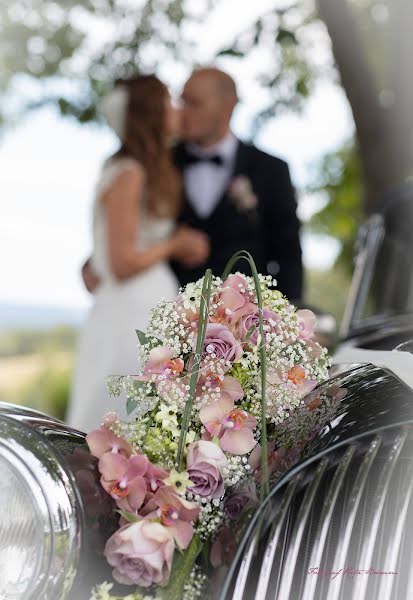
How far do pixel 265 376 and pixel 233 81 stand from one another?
10.5 feet

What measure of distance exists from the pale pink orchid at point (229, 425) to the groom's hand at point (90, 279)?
292 centimetres

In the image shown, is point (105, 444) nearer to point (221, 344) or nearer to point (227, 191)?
point (221, 344)

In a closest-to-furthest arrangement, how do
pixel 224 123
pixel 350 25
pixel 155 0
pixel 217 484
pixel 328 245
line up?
pixel 217 484 → pixel 224 123 → pixel 155 0 → pixel 350 25 → pixel 328 245

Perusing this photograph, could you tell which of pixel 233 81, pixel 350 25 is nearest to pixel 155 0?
pixel 350 25

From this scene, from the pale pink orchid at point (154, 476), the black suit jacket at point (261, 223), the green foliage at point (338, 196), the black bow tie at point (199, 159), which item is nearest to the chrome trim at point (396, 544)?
the pale pink orchid at point (154, 476)

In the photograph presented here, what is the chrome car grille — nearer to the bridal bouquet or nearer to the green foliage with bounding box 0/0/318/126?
the bridal bouquet

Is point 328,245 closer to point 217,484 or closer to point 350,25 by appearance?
point 350,25

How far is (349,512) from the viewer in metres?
1.25

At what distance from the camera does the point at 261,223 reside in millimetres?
4164

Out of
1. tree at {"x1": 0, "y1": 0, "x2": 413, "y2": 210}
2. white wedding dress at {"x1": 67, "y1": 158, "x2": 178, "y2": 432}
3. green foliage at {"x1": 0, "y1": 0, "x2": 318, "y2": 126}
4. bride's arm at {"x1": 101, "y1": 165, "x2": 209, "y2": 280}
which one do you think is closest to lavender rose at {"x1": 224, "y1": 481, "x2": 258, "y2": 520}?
white wedding dress at {"x1": 67, "y1": 158, "x2": 178, "y2": 432}

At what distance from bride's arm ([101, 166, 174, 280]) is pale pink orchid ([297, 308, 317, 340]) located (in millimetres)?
2587

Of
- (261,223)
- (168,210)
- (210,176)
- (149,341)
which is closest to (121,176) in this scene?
Result: (168,210)

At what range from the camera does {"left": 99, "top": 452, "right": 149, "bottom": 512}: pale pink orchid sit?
1.17 metres

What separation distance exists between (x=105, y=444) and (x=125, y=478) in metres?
0.07
